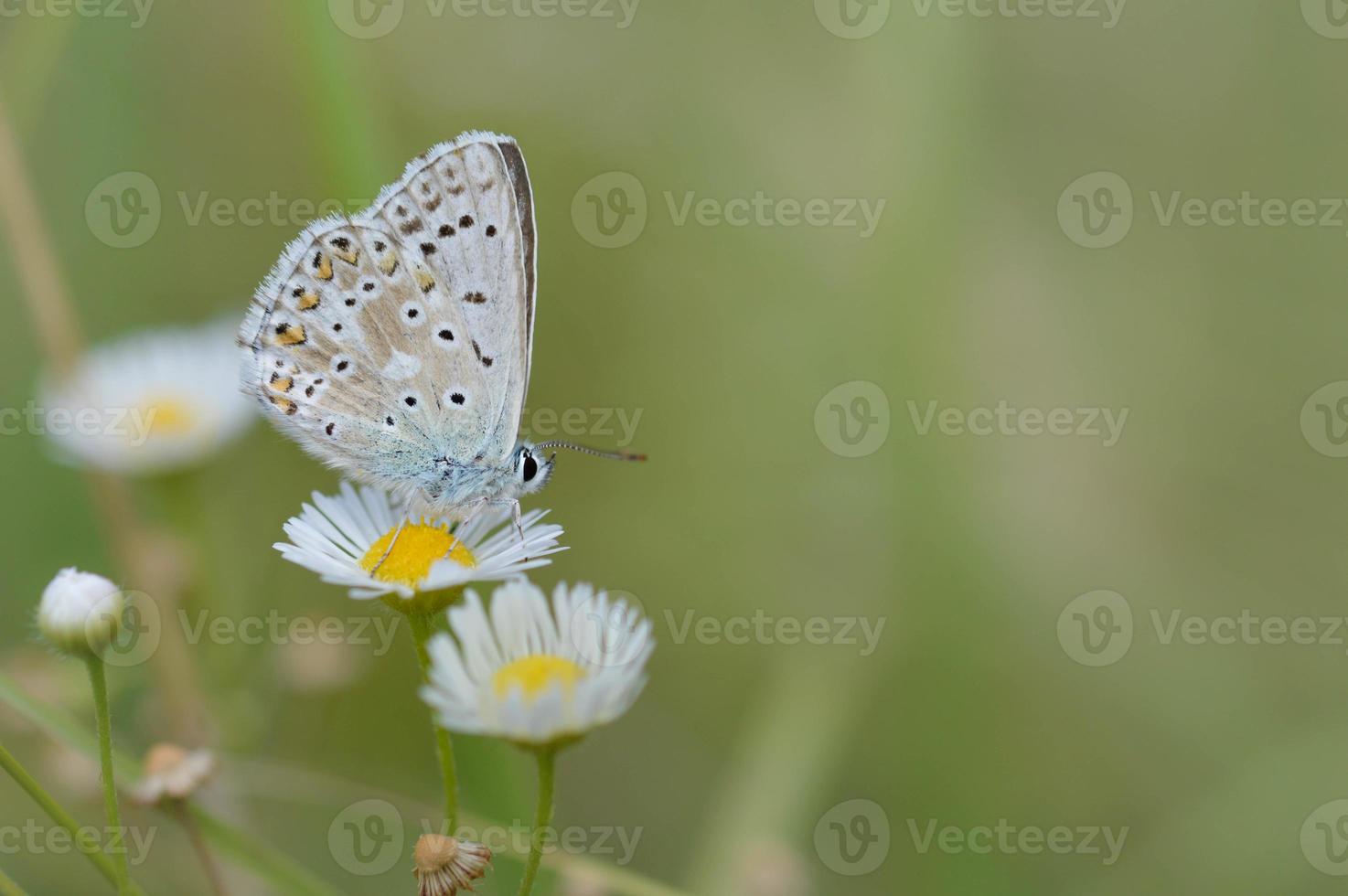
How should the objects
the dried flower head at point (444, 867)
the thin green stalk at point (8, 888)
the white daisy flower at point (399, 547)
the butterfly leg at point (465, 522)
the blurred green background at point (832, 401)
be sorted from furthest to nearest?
the blurred green background at point (832, 401)
the butterfly leg at point (465, 522)
the white daisy flower at point (399, 547)
the dried flower head at point (444, 867)
the thin green stalk at point (8, 888)

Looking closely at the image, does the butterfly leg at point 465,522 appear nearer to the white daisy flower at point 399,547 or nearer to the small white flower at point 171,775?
the white daisy flower at point 399,547

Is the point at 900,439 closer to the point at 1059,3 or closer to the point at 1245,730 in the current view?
the point at 1245,730

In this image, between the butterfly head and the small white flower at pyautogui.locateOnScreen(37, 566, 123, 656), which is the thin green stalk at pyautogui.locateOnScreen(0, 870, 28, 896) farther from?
the butterfly head

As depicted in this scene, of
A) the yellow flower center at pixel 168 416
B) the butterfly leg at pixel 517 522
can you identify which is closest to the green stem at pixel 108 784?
the butterfly leg at pixel 517 522

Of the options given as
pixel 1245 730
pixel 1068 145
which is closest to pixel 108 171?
pixel 1068 145

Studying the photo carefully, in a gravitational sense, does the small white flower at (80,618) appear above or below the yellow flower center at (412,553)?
below

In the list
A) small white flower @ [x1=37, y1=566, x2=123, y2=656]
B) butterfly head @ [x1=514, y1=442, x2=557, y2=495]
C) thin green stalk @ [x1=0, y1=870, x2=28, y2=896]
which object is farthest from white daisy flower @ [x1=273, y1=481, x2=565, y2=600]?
thin green stalk @ [x1=0, y1=870, x2=28, y2=896]

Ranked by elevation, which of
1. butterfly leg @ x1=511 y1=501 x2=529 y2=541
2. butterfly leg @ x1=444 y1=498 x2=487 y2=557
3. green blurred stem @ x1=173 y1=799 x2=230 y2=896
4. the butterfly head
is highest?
the butterfly head
